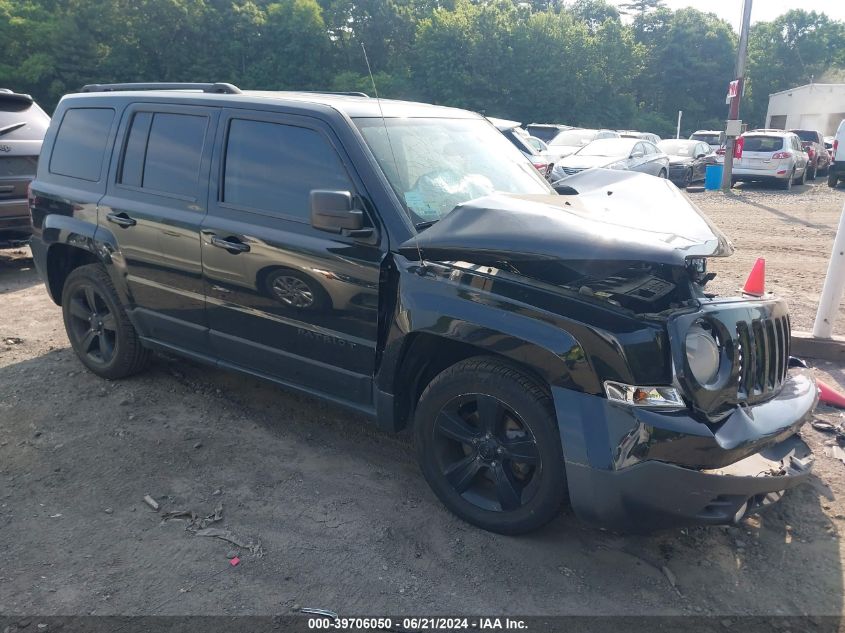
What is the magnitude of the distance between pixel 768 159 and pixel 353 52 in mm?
30524

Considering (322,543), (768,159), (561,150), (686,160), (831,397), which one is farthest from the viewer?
(561,150)

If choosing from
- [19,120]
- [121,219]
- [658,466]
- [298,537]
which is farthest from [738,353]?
[19,120]

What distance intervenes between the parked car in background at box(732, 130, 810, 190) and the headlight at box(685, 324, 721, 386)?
686 inches

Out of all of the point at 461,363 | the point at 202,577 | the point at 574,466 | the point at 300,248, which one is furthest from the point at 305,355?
the point at 574,466

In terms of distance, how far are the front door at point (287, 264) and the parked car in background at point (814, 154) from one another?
70.1 feet

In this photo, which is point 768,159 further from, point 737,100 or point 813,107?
point 813,107

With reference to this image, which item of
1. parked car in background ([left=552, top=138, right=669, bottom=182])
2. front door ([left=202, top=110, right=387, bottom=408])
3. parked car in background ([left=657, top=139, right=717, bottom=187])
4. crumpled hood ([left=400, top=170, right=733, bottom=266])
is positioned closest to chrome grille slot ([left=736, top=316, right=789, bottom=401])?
crumpled hood ([left=400, top=170, right=733, bottom=266])

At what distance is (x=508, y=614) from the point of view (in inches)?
106

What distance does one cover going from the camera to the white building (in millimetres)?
45125

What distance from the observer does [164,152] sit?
4.18 meters

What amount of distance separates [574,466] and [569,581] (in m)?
0.55

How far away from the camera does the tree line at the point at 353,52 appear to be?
38.2 metres

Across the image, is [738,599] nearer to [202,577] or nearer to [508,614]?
[508,614]

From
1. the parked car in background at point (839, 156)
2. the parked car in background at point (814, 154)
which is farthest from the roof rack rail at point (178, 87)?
the parked car in background at point (814, 154)
